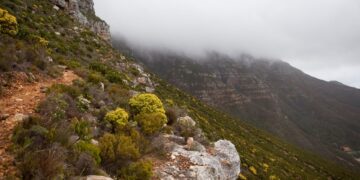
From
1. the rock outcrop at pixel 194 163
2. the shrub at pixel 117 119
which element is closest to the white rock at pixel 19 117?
the shrub at pixel 117 119

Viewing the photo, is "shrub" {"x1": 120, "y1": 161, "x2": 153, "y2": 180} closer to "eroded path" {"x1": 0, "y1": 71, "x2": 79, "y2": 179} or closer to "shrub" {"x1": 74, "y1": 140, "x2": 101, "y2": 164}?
"shrub" {"x1": 74, "y1": 140, "x2": 101, "y2": 164}

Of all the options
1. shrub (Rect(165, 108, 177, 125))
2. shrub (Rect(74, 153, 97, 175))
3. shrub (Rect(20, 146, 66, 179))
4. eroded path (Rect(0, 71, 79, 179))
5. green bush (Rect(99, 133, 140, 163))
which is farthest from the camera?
shrub (Rect(165, 108, 177, 125))

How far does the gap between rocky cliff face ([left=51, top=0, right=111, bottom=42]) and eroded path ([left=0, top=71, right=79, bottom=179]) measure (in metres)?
23.3

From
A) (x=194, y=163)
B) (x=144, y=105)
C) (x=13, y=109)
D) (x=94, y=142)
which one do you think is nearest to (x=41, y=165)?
(x=94, y=142)

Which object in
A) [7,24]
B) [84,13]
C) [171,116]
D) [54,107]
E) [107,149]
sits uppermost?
[84,13]

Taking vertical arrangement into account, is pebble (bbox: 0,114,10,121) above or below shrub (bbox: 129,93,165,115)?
below

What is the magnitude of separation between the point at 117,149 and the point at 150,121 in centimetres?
286

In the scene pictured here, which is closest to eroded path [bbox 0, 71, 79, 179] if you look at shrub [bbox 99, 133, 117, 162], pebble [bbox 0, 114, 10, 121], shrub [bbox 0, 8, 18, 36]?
pebble [bbox 0, 114, 10, 121]

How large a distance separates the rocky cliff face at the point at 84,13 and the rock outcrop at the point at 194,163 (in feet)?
87.2

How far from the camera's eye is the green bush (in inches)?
298

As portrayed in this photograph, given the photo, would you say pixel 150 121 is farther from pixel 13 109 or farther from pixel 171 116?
pixel 13 109

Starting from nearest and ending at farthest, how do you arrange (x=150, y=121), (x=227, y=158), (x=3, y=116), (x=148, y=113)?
(x=3, y=116), (x=150, y=121), (x=148, y=113), (x=227, y=158)

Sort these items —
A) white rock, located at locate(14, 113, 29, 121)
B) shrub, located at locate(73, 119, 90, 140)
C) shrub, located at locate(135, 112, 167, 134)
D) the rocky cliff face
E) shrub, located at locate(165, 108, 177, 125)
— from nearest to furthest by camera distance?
white rock, located at locate(14, 113, 29, 121) < shrub, located at locate(73, 119, 90, 140) < shrub, located at locate(135, 112, 167, 134) < shrub, located at locate(165, 108, 177, 125) < the rocky cliff face

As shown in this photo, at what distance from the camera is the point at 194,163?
9.02 metres
